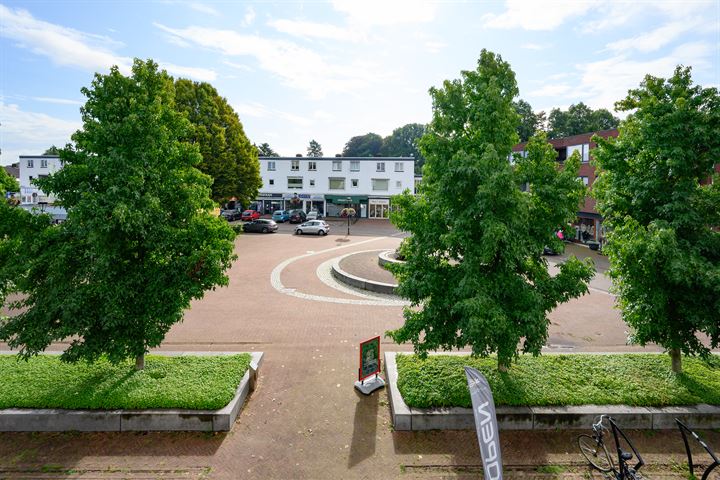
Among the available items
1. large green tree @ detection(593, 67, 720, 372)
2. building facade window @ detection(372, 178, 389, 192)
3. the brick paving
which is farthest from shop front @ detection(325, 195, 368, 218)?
large green tree @ detection(593, 67, 720, 372)

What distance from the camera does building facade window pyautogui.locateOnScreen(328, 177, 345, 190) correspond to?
52.8 meters

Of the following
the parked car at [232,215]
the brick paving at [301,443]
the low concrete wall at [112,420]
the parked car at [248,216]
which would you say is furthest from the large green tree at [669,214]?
the parked car at [232,215]

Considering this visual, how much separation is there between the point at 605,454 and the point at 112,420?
8.44 meters

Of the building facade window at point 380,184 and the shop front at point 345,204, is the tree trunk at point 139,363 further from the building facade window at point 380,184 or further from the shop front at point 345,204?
the building facade window at point 380,184

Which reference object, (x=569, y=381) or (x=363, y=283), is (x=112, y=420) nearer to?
(x=569, y=381)

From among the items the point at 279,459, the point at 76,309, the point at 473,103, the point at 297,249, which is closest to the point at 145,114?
the point at 76,309

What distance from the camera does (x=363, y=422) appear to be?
25.6 feet

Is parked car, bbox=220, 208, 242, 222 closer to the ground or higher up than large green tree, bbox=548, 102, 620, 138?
closer to the ground

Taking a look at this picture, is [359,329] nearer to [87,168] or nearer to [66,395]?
[66,395]

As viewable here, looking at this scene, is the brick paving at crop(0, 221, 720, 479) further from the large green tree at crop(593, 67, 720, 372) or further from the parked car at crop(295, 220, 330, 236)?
the parked car at crop(295, 220, 330, 236)

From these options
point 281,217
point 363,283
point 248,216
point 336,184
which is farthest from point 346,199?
point 363,283

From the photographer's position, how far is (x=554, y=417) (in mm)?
7531

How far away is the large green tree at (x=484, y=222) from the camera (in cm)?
700

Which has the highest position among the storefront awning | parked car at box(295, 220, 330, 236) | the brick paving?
the storefront awning
